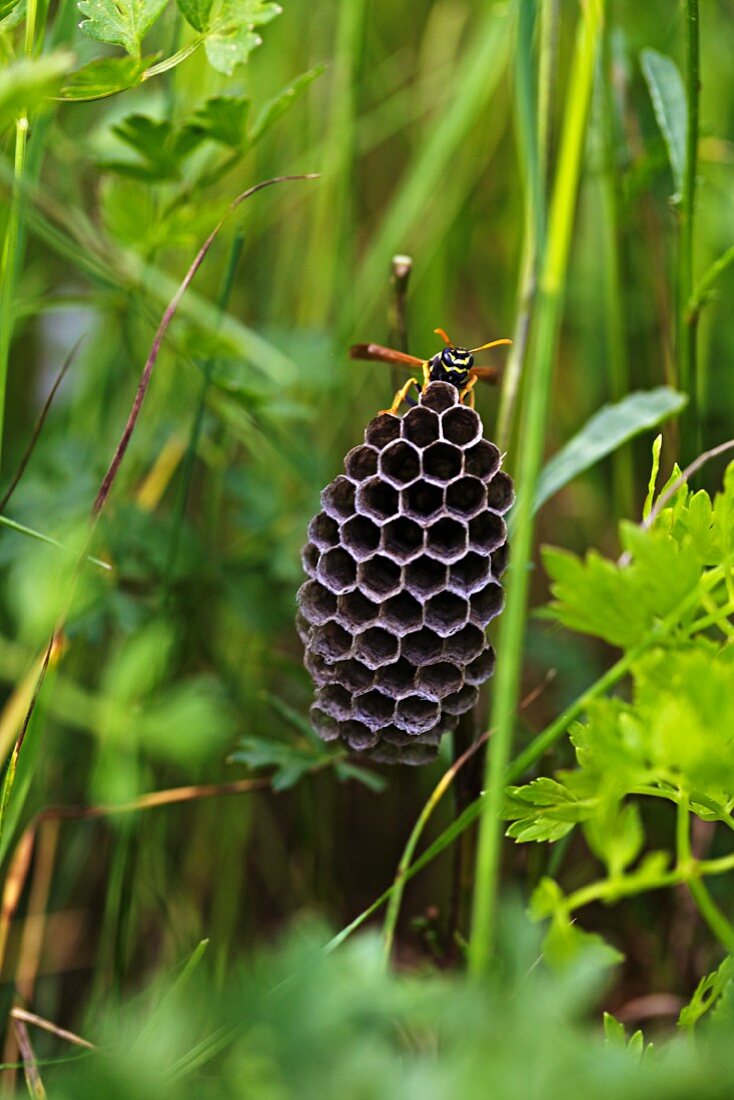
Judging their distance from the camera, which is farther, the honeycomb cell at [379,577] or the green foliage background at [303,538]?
the honeycomb cell at [379,577]

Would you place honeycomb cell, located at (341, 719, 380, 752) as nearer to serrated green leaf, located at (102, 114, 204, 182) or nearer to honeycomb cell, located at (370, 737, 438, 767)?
honeycomb cell, located at (370, 737, 438, 767)

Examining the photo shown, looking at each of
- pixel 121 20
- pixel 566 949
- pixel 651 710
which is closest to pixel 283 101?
pixel 121 20

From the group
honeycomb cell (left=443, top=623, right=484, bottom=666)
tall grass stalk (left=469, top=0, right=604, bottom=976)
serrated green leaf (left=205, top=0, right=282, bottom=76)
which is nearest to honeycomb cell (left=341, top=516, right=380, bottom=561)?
honeycomb cell (left=443, top=623, right=484, bottom=666)

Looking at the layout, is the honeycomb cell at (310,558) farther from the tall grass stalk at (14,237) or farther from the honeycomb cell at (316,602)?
the tall grass stalk at (14,237)

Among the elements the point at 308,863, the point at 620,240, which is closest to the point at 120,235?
the point at 620,240

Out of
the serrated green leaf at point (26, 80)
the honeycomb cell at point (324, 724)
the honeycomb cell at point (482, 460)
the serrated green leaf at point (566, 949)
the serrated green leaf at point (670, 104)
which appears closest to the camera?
the serrated green leaf at point (566, 949)

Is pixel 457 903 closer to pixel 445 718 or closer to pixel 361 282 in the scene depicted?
pixel 445 718

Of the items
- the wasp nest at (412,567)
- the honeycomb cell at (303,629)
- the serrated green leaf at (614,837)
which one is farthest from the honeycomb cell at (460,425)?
the serrated green leaf at (614,837)

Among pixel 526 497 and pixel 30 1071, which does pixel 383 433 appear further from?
pixel 30 1071
